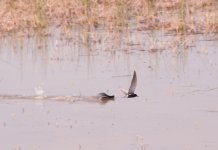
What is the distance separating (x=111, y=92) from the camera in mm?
7672

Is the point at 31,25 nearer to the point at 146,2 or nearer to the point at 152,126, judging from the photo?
the point at 146,2

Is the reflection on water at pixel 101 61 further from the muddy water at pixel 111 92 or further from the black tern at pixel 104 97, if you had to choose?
the black tern at pixel 104 97

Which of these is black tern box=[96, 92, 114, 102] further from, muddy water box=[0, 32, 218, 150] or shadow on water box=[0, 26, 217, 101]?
shadow on water box=[0, 26, 217, 101]

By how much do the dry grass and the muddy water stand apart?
1.62 feet

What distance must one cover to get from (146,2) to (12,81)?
4.06 meters

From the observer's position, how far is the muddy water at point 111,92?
602cm

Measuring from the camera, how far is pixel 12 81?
846cm

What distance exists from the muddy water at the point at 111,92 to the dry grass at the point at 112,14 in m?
0.50

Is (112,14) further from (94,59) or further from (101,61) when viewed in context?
(101,61)

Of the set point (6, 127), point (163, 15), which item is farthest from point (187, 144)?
point (163, 15)

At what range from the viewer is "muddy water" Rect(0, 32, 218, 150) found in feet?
19.8

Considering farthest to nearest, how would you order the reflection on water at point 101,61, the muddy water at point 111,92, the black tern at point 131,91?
the reflection on water at point 101,61, the black tern at point 131,91, the muddy water at point 111,92

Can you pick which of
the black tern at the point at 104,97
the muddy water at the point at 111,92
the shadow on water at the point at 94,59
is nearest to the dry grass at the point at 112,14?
the shadow on water at the point at 94,59

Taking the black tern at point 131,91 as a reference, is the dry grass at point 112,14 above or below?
above
